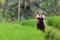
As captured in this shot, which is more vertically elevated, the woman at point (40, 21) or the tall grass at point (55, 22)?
the woman at point (40, 21)

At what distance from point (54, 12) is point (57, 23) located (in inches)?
246

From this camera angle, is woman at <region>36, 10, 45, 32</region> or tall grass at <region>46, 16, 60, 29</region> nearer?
woman at <region>36, 10, 45, 32</region>

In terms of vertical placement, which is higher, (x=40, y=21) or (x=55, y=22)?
(x=40, y=21)

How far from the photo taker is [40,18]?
5941 millimetres

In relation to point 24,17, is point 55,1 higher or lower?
higher

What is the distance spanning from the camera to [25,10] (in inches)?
580

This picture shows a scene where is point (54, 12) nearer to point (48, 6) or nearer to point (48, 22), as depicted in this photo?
point (48, 6)

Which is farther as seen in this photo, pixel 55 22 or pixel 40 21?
pixel 55 22

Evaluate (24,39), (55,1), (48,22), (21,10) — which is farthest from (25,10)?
(24,39)

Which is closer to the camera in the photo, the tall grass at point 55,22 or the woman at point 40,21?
the woman at point 40,21

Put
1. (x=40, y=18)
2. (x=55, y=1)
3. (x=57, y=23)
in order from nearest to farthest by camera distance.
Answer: (x=40, y=18), (x=57, y=23), (x=55, y=1)

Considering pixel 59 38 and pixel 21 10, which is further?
pixel 21 10

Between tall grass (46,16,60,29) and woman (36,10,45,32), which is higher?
woman (36,10,45,32)

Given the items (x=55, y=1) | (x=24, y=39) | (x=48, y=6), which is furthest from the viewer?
(x=48, y=6)
